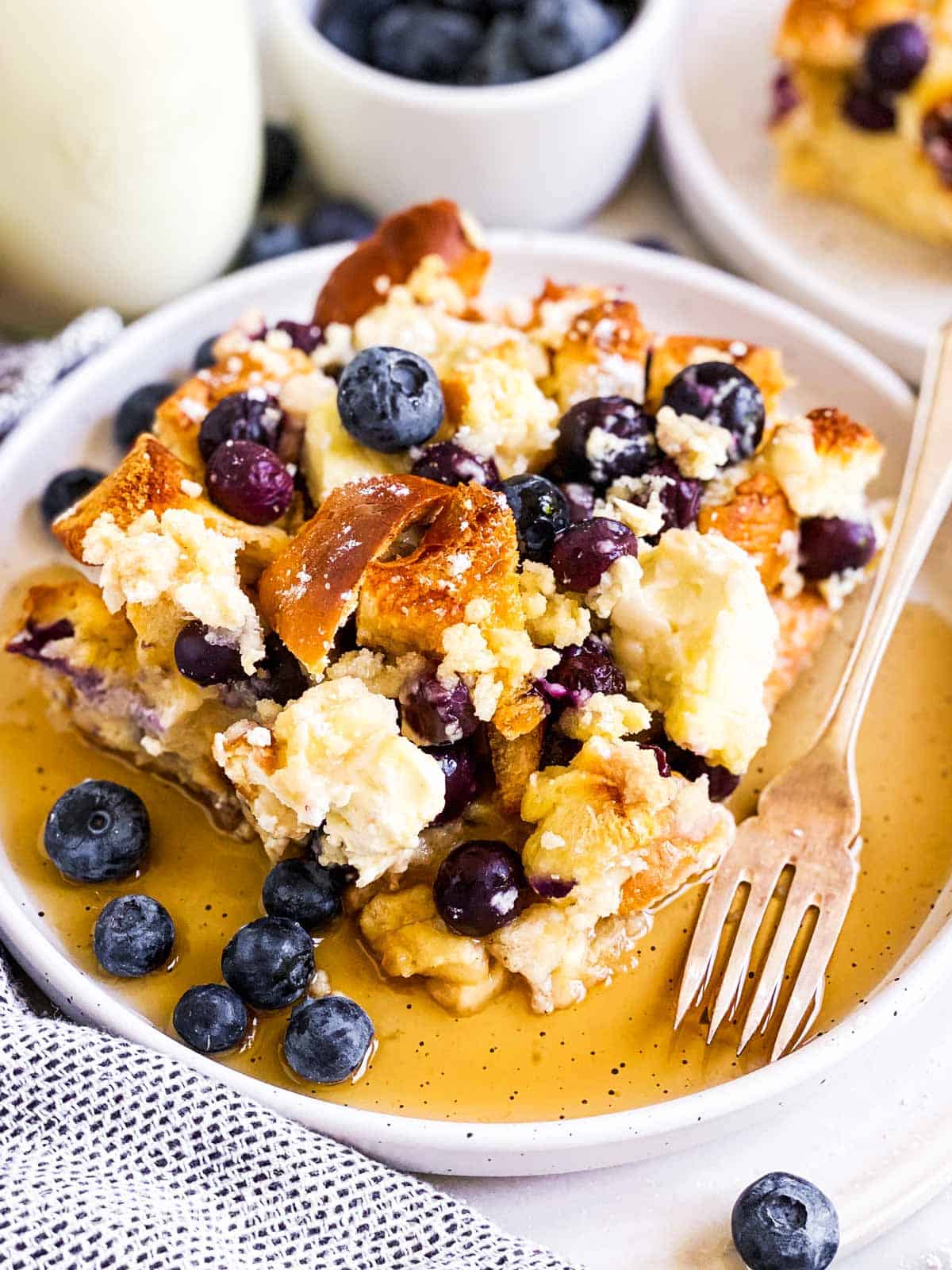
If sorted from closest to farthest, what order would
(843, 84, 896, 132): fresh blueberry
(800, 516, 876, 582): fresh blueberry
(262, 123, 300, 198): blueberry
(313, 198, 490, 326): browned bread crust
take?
(800, 516, 876, 582): fresh blueberry → (313, 198, 490, 326): browned bread crust → (843, 84, 896, 132): fresh blueberry → (262, 123, 300, 198): blueberry

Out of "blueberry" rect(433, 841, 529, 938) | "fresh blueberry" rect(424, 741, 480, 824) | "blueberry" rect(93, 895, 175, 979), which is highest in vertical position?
"fresh blueberry" rect(424, 741, 480, 824)

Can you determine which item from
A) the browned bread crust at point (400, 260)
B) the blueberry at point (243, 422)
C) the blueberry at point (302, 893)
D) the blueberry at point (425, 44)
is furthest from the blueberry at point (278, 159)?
the blueberry at point (302, 893)

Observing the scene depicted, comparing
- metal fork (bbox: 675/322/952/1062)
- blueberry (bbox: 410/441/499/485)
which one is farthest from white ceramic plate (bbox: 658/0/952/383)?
blueberry (bbox: 410/441/499/485)

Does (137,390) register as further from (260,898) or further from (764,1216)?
(764,1216)

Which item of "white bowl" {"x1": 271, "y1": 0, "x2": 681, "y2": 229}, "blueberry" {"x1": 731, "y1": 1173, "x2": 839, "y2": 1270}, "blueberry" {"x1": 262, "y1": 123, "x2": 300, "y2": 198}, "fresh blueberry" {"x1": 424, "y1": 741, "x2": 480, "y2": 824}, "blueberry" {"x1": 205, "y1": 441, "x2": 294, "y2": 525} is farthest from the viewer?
"blueberry" {"x1": 262, "y1": 123, "x2": 300, "y2": 198}

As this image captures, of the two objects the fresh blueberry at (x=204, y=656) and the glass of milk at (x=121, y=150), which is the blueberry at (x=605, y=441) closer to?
the fresh blueberry at (x=204, y=656)

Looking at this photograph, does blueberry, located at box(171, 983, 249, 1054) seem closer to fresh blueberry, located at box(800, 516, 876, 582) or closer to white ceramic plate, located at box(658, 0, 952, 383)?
fresh blueberry, located at box(800, 516, 876, 582)

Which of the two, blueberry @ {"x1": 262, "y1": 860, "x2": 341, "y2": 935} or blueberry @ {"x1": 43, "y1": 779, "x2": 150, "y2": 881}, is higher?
blueberry @ {"x1": 262, "y1": 860, "x2": 341, "y2": 935}
